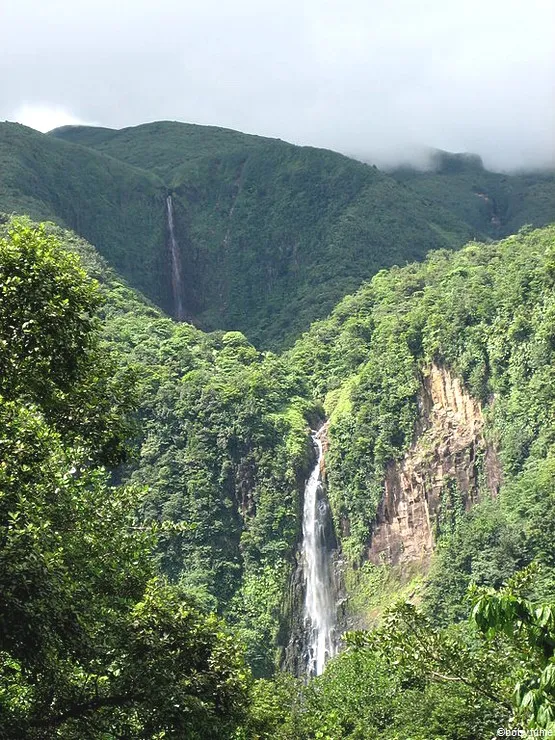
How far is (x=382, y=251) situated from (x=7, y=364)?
85488 millimetres

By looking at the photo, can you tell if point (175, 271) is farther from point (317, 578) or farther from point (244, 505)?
point (317, 578)

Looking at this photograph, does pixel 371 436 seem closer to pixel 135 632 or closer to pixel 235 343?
pixel 235 343

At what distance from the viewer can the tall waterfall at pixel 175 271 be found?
342 feet

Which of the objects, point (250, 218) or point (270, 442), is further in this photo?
point (250, 218)

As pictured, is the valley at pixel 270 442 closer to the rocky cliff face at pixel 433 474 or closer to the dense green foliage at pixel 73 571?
the dense green foliage at pixel 73 571

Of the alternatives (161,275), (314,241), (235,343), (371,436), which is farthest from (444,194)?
(371,436)

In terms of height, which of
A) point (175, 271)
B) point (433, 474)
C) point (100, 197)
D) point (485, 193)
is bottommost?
point (433, 474)

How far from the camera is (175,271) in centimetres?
10756

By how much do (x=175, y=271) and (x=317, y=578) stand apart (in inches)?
2328

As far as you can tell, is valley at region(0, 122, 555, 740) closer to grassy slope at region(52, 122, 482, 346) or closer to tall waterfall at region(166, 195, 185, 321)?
grassy slope at region(52, 122, 482, 346)

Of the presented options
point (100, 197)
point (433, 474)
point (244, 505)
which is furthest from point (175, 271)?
point (433, 474)

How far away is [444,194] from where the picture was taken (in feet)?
400

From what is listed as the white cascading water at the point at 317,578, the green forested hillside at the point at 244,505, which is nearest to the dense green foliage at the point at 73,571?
the green forested hillside at the point at 244,505

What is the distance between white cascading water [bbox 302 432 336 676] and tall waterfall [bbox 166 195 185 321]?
157 feet
